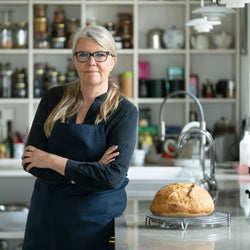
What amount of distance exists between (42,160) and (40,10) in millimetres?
3069

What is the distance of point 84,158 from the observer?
1.97 meters

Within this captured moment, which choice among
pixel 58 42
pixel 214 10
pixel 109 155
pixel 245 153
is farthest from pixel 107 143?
pixel 58 42

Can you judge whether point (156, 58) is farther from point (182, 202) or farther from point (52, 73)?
point (182, 202)

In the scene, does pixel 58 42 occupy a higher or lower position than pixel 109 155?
higher

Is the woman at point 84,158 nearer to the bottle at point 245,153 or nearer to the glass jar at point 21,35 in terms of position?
the bottle at point 245,153

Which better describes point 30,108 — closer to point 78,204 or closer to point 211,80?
point 211,80

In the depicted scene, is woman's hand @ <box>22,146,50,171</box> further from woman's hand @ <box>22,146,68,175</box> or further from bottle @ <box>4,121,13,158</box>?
bottle @ <box>4,121,13,158</box>

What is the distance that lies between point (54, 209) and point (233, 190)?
1049 millimetres

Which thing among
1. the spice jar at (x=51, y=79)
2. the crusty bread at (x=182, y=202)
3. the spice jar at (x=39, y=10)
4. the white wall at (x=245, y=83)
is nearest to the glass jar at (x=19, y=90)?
the spice jar at (x=51, y=79)

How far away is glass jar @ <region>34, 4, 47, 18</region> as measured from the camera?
4.79 m

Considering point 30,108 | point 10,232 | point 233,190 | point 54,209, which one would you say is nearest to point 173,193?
point 54,209

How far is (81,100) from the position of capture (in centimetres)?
209

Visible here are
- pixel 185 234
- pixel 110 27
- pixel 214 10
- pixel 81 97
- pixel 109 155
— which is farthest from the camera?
pixel 110 27

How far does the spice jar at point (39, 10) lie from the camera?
15.7 ft
